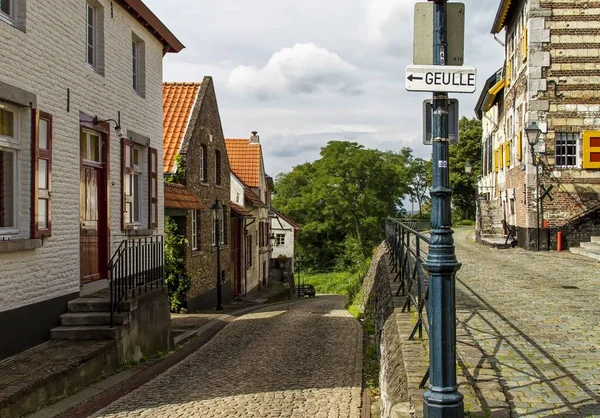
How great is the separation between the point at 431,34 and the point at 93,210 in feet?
26.9

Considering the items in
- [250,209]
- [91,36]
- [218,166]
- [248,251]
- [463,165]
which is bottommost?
[248,251]

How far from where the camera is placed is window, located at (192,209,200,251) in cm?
1966

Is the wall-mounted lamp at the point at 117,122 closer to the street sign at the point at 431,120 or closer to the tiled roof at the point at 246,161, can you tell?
the street sign at the point at 431,120

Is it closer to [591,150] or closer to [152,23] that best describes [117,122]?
[152,23]

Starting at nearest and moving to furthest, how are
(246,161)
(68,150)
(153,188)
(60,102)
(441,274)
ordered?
(441,274), (60,102), (68,150), (153,188), (246,161)

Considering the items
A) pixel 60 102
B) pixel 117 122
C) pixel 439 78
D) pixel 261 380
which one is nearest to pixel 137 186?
pixel 117 122

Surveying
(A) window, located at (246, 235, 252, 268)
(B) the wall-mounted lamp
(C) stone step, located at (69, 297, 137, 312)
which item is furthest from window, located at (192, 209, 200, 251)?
(A) window, located at (246, 235, 252, 268)

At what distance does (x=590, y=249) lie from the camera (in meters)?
18.1

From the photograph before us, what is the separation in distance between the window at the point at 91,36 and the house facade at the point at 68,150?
18 mm

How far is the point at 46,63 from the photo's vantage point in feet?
29.4

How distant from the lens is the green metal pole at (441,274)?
4227mm

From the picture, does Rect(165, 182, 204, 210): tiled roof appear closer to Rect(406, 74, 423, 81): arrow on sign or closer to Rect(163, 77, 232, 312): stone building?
Rect(163, 77, 232, 312): stone building

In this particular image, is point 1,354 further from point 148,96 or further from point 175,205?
point 175,205

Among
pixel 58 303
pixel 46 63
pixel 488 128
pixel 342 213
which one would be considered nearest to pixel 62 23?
pixel 46 63
